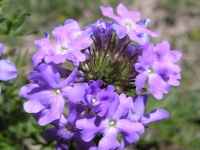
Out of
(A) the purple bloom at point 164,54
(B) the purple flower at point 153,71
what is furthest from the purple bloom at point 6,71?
(A) the purple bloom at point 164,54

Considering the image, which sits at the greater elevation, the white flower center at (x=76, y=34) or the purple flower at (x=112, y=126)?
the white flower center at (x=76, y=34)

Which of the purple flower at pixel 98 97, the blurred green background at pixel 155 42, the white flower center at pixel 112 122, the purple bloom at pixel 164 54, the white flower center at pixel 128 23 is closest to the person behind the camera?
the purple flower at pixel 98 97

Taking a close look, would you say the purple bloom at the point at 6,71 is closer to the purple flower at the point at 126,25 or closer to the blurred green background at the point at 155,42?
the purple flower at the point at 126,25

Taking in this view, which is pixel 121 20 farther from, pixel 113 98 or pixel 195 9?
pixel 195 9

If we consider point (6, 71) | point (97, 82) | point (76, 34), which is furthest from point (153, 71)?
point (6, 71)

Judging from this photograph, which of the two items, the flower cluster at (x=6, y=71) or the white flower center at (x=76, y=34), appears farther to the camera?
the white flower center at (x=76, y=34)

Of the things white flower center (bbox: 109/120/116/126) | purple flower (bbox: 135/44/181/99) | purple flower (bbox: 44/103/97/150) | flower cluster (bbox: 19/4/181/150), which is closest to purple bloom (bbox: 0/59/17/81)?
flower cluster (bbox: 19/4/181/150)
